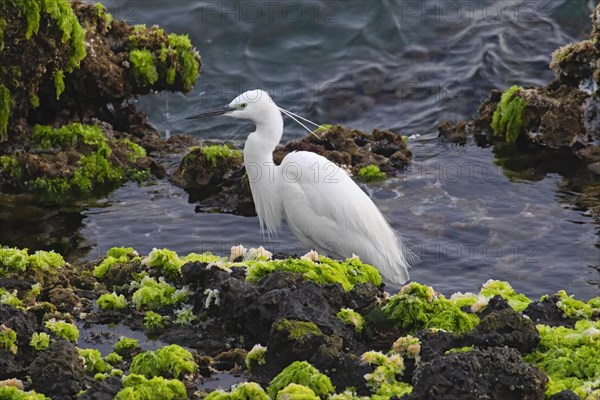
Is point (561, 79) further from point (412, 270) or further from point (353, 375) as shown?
point (353, 375)

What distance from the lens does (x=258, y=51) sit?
59.1 ft

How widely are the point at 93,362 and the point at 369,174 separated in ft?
22.8

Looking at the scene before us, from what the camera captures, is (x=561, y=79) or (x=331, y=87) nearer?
(x=561, y=79)

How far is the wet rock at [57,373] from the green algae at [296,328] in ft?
3.83

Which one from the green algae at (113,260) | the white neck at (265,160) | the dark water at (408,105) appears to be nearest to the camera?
the green algae at (113,260)

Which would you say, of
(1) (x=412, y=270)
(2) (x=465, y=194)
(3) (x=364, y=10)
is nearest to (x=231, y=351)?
(1) (x=412, y=270)

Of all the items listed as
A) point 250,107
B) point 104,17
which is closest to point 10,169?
point 104,17

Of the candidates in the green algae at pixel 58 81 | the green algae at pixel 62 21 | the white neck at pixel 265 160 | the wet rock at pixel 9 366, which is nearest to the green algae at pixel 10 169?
the green algae at pixel 58 81

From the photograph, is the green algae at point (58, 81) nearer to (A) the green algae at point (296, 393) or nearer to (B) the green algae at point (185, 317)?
(B) the green algae at point (185, 317)

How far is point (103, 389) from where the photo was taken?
534 cm

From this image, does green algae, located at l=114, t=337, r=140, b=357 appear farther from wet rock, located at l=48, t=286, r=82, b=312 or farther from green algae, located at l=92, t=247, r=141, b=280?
Answer: green algae, located at l=92, t=247, r=141, b=280

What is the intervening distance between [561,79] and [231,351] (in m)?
8.79

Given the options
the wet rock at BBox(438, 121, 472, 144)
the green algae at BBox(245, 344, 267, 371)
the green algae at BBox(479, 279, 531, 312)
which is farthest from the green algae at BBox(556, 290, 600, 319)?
the wet rock at BBox(438, 121, 472, 144)

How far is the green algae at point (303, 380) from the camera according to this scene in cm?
534
